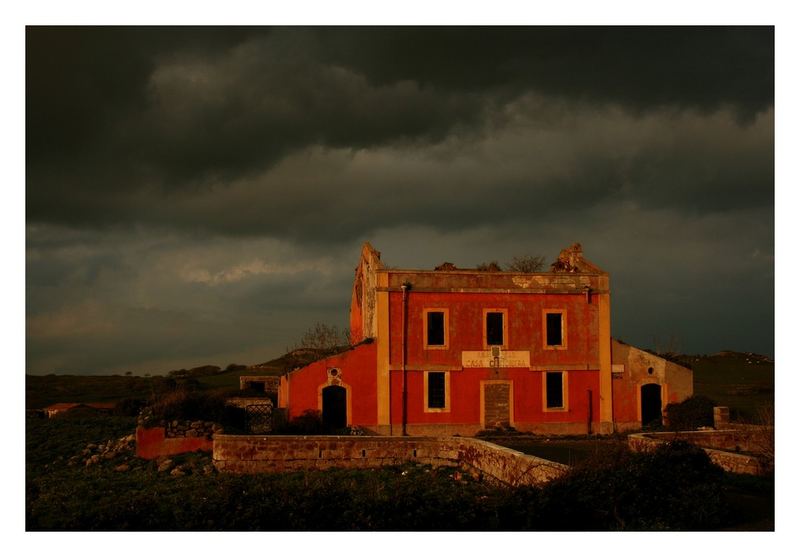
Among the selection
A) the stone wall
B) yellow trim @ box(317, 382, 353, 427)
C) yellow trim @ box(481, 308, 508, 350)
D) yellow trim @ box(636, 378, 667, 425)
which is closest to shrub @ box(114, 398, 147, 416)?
yellow trim @ box(317, 382, 353, 427)

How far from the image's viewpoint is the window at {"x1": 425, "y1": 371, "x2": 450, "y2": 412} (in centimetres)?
2864

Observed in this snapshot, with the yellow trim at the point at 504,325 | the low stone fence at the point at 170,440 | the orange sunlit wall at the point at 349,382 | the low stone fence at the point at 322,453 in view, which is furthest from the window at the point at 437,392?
the low stone fence at the point at 170,440

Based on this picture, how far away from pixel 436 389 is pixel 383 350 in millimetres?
2516

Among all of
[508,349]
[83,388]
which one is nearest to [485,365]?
[508,349]

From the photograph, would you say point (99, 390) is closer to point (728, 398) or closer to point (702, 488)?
point (728, 398)

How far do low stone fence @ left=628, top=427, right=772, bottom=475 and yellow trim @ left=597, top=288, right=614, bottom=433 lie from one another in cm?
742

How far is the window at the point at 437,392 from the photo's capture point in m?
28.6

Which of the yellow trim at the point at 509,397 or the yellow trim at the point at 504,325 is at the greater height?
the yellow trim at the point at 504,325

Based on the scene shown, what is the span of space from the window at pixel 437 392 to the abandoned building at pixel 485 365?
0.04 m

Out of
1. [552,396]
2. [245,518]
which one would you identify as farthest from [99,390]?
[245,518]

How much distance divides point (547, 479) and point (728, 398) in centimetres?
3012

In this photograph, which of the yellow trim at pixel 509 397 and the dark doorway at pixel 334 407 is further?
the yellow trim at pixel 509 397

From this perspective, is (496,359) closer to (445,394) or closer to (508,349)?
(508,349)

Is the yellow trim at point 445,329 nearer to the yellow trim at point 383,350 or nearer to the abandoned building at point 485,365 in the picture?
the abandoned building at point 485,365
